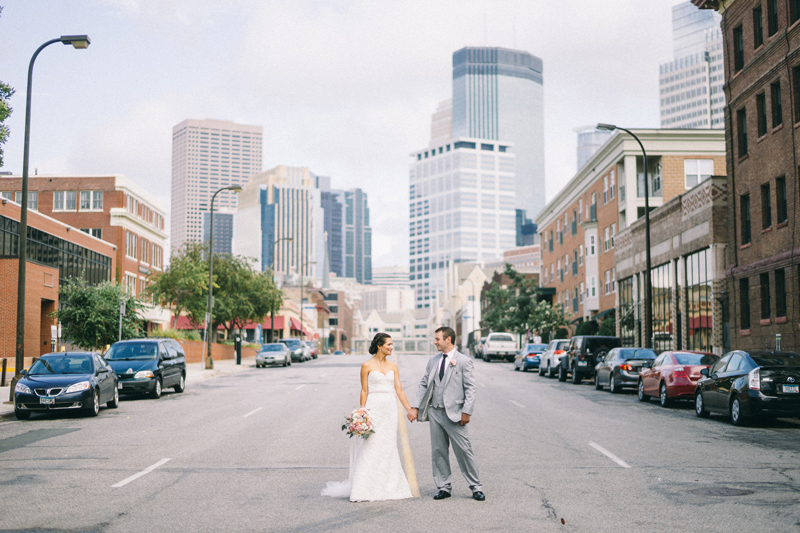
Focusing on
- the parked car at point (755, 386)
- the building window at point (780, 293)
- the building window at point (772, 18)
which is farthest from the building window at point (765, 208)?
the parked car at point (755, 386)

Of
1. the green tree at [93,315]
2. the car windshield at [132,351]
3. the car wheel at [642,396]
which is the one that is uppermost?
the green tree at [93,315]

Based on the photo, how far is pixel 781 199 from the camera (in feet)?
90.2

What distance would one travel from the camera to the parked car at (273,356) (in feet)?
157

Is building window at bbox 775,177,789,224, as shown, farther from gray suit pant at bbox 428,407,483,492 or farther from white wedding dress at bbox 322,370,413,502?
white wedding dress at bbox 322,370,413,502

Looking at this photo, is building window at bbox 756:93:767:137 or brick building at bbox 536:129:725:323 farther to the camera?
brick building at bbox 536:129:725:323

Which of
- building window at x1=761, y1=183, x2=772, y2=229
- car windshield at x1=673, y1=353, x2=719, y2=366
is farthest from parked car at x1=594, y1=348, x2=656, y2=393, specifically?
building window at x1=761, y1=183, x2=772, y2=229

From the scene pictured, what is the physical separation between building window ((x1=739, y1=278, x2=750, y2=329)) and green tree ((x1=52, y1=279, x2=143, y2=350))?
78.2 ft

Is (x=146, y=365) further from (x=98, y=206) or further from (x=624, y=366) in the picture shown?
(x=98, y=206)

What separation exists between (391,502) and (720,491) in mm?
3737

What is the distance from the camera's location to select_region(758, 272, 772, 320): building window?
28047 mm

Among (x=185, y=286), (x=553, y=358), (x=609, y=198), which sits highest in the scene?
(x=609, y=198)

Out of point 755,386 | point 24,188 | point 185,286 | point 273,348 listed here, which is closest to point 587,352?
point 755,386

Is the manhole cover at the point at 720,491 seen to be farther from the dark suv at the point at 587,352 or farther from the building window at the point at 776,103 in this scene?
the building window at the point at 776,103

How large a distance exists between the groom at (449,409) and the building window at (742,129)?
25.7 meters
